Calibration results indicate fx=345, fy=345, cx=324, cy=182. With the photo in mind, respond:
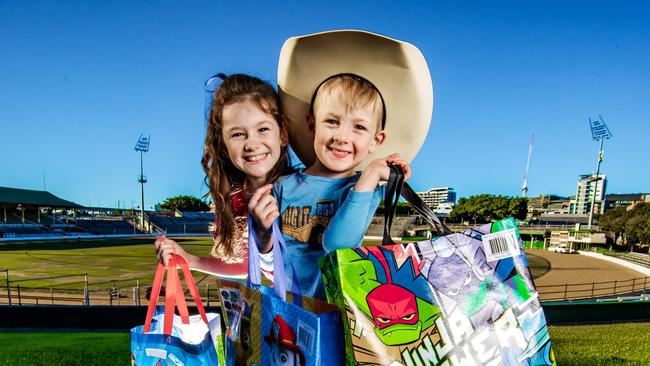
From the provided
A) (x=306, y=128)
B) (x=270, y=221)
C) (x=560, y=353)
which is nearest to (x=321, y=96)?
(x=306, y=128)

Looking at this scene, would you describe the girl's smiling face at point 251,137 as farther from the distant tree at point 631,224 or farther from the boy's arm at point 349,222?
the distant tree at point 631,224

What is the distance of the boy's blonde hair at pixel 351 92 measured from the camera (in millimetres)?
1266

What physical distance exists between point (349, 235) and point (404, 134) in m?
0.50

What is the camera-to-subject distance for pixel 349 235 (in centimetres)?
116

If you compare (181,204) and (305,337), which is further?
(181,204)

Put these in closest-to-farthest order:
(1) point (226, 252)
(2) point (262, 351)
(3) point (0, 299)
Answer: (2) point (262, 351)
(1) point (226, 252)
(3) point (0, 299)

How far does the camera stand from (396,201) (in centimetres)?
114

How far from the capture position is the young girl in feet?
4.64

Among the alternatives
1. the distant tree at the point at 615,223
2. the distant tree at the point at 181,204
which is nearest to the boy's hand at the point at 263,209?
the distant tree at the point at 615,223

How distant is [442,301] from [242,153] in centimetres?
94

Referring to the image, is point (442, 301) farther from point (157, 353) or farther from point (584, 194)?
point (584, 194)

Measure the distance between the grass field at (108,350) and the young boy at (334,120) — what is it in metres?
2.84

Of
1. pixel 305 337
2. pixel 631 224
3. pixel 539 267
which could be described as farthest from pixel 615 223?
pixel 305 337

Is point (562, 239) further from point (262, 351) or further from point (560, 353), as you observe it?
point (262, 351)
